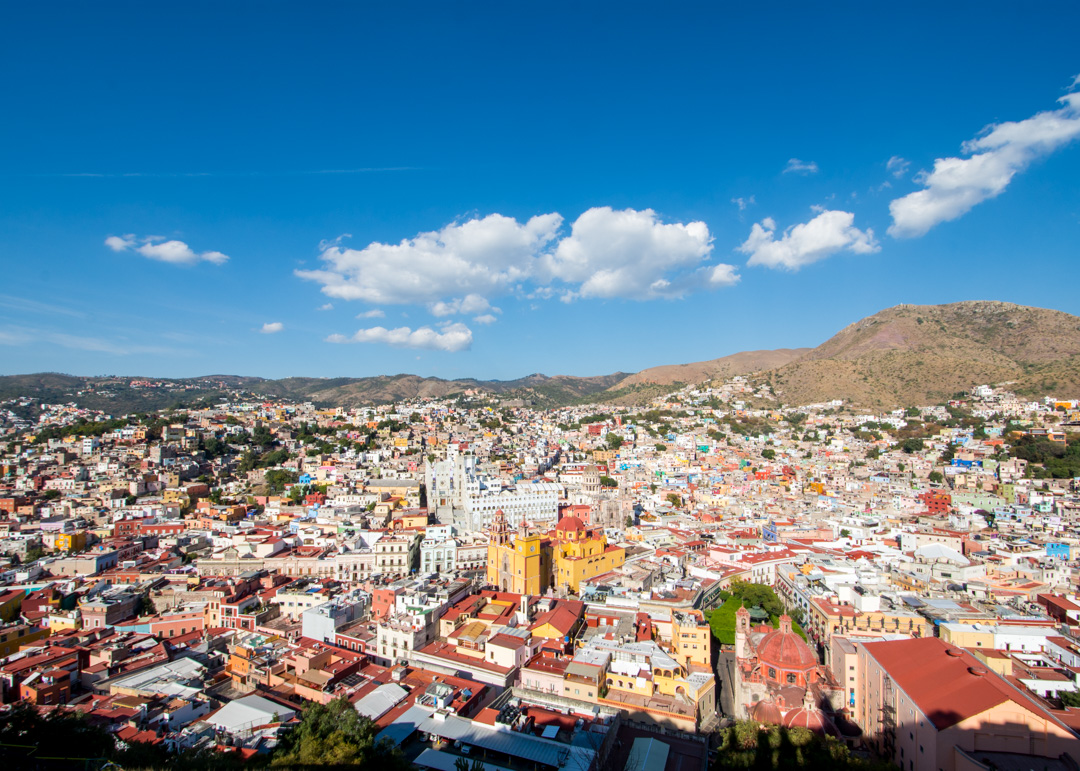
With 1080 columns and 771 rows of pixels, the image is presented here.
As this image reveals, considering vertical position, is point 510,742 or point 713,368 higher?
point 713,368

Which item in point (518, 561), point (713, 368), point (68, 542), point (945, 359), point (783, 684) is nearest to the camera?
point (783, 684)

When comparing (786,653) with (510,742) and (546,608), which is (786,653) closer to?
(510,742)

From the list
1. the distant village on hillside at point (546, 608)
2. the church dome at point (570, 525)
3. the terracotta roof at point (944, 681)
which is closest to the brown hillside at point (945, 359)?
the distant village on hillside at point (546, 608)

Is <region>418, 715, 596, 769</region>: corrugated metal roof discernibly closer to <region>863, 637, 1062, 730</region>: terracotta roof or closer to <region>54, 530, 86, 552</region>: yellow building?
<region>863, 637, 1062, 730</region>: terracotta roof

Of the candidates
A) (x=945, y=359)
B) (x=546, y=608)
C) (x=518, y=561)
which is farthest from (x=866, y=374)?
(x=546, y=608)

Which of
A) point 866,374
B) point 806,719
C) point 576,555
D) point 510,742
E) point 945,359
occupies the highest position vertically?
point 945,359

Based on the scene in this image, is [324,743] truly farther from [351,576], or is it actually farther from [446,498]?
[446,498]

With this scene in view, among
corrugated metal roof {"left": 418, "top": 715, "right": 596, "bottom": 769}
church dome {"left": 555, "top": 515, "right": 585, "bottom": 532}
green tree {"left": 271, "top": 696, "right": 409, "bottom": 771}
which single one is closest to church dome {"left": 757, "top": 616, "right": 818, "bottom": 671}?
corrugated metal roof {"left": 418, "top": 715, "right": 596, "bottom": 769}
